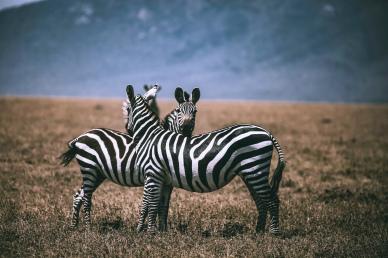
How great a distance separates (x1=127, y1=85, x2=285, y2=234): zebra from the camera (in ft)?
27.3

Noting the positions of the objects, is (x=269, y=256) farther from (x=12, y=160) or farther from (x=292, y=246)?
(x=12, y=160)

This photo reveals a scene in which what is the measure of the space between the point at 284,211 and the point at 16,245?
5.26 metres

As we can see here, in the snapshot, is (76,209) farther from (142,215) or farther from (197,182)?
(197,182)

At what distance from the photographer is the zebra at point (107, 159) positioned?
8930 mm

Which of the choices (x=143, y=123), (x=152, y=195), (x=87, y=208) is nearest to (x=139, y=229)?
(x=152, y=195)

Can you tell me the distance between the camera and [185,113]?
8906 mm

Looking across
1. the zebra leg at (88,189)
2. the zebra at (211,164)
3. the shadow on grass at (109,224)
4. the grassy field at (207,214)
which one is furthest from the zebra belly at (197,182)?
the zebra leg at (88,189)

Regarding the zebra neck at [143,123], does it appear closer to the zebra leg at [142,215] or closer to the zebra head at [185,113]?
the zebra head at [185,113]

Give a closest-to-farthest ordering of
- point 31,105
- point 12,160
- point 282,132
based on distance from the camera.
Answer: point 12,160 < point 282,132 < point 31,105

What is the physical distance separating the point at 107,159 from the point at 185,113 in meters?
1.52

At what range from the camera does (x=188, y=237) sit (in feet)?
27.2

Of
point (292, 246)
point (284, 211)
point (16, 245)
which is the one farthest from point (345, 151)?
point (16, 245)

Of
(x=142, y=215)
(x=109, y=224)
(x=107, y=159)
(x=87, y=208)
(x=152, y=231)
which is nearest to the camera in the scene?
(x=152, y=231)

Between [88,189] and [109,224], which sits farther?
[109,224]
